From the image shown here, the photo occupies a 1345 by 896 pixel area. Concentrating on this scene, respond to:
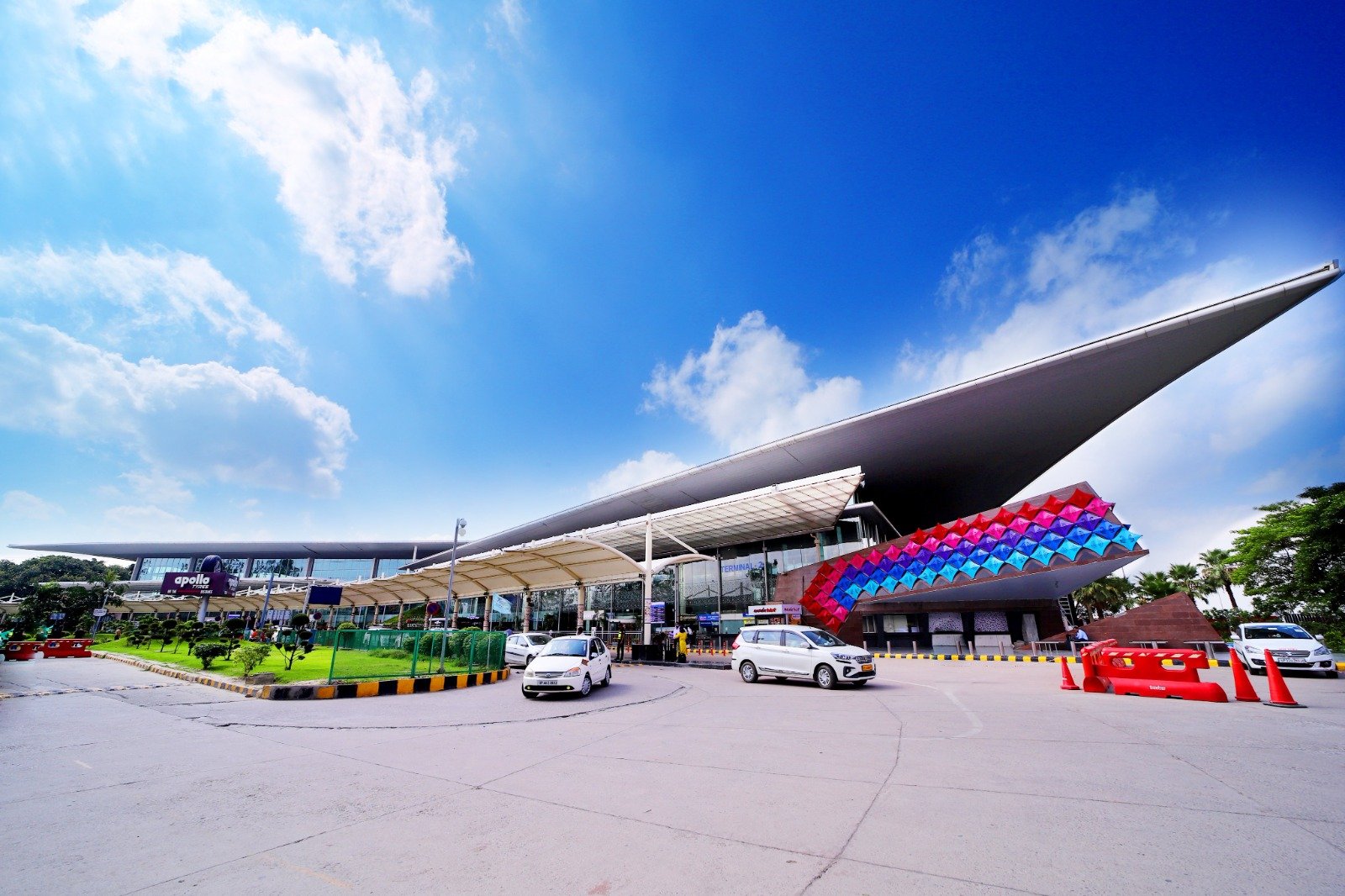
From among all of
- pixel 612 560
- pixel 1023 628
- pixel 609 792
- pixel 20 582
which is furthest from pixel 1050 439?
pixel 20 582

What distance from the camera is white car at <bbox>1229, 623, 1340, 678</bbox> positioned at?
14828 mm

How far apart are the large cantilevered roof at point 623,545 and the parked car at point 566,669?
6.65 m

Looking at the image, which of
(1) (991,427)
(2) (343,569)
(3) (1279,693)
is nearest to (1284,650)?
(3) (1279,693)

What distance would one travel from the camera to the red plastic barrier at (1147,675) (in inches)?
444

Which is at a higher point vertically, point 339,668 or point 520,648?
point 520,648

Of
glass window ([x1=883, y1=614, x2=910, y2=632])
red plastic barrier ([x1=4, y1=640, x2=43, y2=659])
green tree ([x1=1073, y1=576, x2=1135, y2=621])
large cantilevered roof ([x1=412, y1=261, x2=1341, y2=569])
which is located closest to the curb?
red plastic barrier ([x1=4, y1=640, x2=43, y2=659])

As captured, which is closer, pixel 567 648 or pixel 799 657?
pixel 567 648

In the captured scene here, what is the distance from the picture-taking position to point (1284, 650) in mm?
15148

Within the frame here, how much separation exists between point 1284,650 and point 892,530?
122 ft

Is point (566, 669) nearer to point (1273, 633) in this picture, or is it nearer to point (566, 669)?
point (566, 669)

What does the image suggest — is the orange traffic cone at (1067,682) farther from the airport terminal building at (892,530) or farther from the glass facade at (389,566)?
the glass facade at (389,566)

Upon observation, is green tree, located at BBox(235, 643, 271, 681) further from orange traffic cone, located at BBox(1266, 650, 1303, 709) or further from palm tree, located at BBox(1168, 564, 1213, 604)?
palm tree, located at BBox(1168, 564, 1213, 604)

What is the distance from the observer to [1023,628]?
1277 inches

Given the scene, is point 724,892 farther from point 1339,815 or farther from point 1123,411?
point 1123,411
